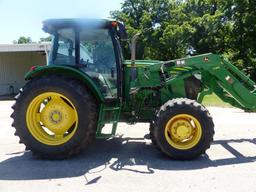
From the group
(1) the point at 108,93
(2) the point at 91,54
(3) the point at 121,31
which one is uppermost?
(3) the point at 121,31

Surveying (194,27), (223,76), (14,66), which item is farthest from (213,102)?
(194,27)

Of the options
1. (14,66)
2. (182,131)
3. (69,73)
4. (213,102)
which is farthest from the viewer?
(14,66)

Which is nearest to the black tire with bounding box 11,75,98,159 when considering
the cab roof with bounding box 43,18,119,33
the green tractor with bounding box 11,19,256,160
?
the green tractor with bounding box 11,19,256,160

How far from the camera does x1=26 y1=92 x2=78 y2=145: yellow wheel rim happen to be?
6.11 m

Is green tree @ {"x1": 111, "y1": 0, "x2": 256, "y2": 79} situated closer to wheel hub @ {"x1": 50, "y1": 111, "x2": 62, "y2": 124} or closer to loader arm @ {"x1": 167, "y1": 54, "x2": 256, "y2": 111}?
loader arm @ {"x1": 167, "y1": 54, "x2": 256, "y2": 111}

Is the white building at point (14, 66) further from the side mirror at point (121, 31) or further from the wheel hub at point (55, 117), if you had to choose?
the wheel hub at point (55, 117)

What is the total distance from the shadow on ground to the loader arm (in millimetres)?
955

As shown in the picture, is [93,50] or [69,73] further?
[93,50]

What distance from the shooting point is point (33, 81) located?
20.1 ft

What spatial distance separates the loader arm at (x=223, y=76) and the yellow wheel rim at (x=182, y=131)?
0.95m

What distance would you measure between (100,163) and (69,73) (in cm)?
161

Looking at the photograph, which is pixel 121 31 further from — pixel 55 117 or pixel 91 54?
pixel 55 117

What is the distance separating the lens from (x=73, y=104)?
5984 mm

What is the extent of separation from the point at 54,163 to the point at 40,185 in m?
0.95
